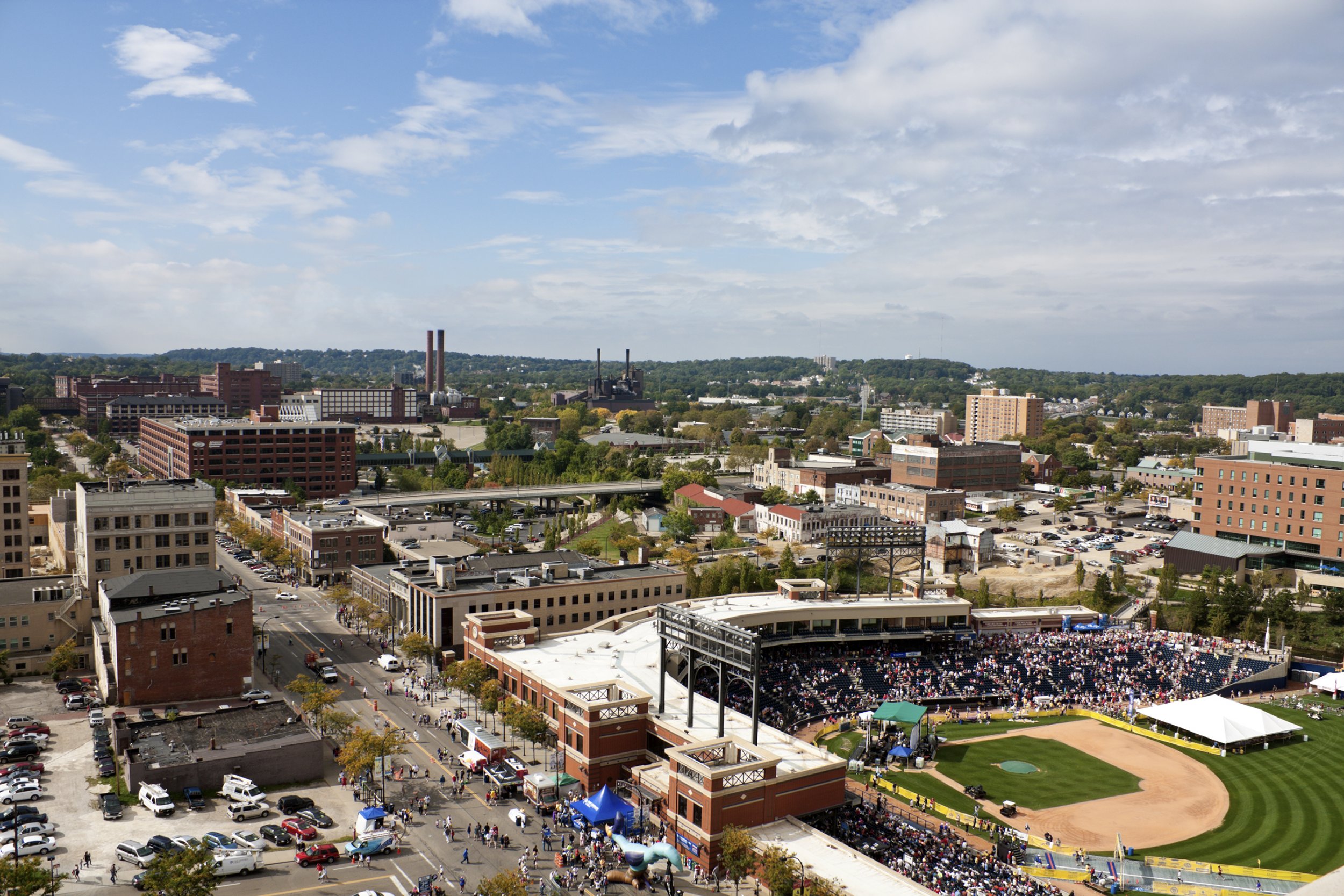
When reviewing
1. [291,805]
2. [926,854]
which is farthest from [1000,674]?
[291,805]

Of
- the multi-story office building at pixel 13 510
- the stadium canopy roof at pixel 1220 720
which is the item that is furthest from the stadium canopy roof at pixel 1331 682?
the multi-story office building at pixel 13 510

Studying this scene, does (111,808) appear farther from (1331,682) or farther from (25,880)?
(1331,682)

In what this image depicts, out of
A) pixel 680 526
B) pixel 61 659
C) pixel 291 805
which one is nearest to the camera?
pixel 291 805

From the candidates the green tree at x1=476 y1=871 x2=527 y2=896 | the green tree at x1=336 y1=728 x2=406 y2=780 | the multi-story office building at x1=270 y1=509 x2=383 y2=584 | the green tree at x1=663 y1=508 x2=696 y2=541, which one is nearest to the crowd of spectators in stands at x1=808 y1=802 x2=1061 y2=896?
the green tree at x1=476 y1=871 x2=527 y2=896

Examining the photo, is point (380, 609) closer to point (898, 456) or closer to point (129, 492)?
point (129, 492)

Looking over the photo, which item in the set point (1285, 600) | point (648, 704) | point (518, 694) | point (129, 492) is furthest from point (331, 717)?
point (1285, 600)

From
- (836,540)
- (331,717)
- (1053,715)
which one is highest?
(836,540)
